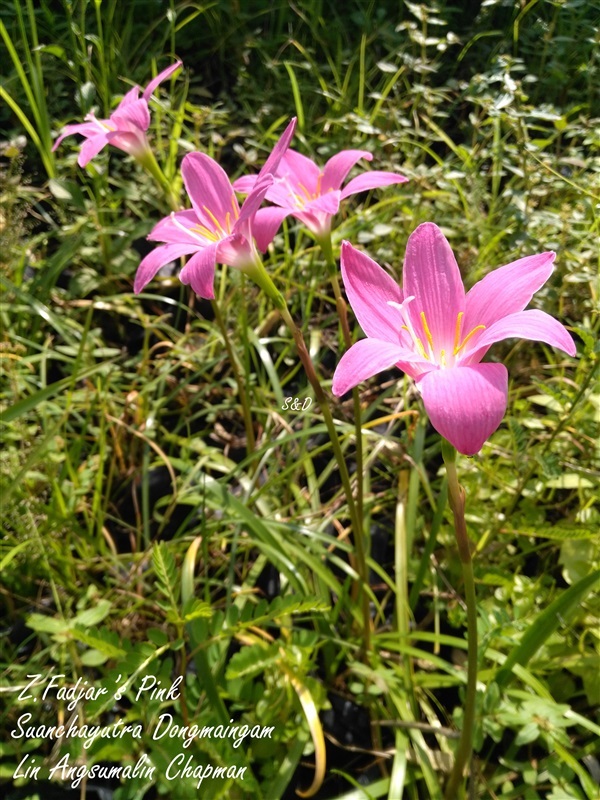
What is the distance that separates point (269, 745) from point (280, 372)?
111cm

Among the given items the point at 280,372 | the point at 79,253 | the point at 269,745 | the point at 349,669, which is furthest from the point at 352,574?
the point at 79,253

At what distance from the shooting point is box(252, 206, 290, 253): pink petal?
1024 mm

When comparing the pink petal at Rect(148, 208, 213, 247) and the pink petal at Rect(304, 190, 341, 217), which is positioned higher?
the pink petal at Rect(304, 190, 341, 217)

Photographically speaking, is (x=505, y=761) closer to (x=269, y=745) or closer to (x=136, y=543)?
(x=269, y=745)

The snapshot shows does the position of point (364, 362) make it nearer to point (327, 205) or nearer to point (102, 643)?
point (327, 205)

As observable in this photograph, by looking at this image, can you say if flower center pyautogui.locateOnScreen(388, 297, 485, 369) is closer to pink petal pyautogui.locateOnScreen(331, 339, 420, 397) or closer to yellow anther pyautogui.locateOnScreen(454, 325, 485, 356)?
yellow anther pyautogui.locateOnScreen(454, 325, 485, 356)

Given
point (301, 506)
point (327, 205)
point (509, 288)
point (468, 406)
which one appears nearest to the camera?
point (468, 406)

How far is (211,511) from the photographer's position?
64.7 inches

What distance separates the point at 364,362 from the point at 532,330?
0.63 ft

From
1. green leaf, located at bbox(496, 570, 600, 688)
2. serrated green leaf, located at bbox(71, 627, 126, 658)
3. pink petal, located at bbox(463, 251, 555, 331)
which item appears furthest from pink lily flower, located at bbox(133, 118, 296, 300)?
green leaf, located at bbox(496, 570, 600, 688)

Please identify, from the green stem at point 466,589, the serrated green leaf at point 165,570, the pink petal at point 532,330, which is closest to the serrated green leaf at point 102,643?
the serrated green leaf at point 165,570

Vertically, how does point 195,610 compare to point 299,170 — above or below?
below

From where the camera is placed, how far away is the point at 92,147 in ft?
4.19

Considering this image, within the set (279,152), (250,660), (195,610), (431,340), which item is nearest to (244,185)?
(279,152)
